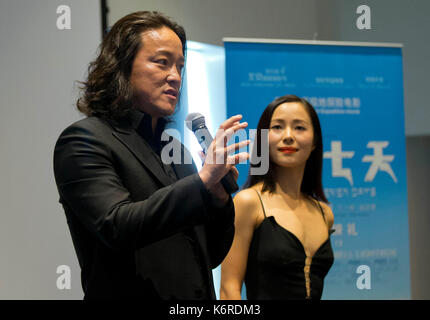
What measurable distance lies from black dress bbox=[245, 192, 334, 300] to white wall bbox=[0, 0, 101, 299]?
154cm

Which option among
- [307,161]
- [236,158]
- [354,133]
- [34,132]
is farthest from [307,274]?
[34,132]

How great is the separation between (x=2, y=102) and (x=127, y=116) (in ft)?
7.07

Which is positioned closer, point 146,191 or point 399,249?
point 146,191

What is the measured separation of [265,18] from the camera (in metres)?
4.06

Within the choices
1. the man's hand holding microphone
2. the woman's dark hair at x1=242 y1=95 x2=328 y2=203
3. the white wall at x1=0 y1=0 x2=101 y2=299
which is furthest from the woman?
the white wall at x1=0 y1=0 x2=101 y2=299

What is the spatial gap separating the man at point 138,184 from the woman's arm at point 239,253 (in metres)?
0.70

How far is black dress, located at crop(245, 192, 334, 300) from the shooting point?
2.32 metres

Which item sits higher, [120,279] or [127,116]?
[127,116]

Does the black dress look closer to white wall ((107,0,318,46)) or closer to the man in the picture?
the man

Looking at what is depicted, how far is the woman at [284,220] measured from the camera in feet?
7.66

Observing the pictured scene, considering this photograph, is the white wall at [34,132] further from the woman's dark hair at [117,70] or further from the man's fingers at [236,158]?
the man's fingers at [236,158]
